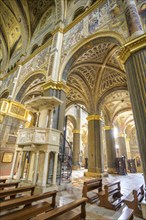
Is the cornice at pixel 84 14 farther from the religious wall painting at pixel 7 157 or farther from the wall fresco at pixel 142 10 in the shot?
the religious wall painting at pixel 7 157

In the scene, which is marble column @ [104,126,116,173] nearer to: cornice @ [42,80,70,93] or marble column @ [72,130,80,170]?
marble column @ [72,130,80,170]

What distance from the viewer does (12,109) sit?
8867 mm

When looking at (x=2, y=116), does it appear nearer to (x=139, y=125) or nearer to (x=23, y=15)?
(x=139, y=125)

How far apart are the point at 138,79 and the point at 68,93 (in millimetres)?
6145

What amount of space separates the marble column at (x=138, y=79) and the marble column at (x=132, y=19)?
44cm

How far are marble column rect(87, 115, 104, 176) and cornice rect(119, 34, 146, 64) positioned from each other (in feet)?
21.8

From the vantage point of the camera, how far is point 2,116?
858 cm

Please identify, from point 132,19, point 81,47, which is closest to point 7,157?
point 81,47

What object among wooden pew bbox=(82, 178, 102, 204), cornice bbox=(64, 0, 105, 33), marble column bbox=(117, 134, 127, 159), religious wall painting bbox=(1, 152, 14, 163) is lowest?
wooden pew bbox=(82, 178, 102, 204)

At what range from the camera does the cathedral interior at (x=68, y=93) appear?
336 cm

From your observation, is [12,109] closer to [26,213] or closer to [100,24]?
[100,24]

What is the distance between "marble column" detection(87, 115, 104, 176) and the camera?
350 inches

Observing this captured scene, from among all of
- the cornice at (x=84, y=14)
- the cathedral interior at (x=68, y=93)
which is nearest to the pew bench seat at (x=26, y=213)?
the cathedral interior at (x=68, y=93)

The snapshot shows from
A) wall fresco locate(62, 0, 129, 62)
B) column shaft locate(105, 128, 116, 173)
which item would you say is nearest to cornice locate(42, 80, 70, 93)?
wall fresco locate(62, 0, 129, 62)
